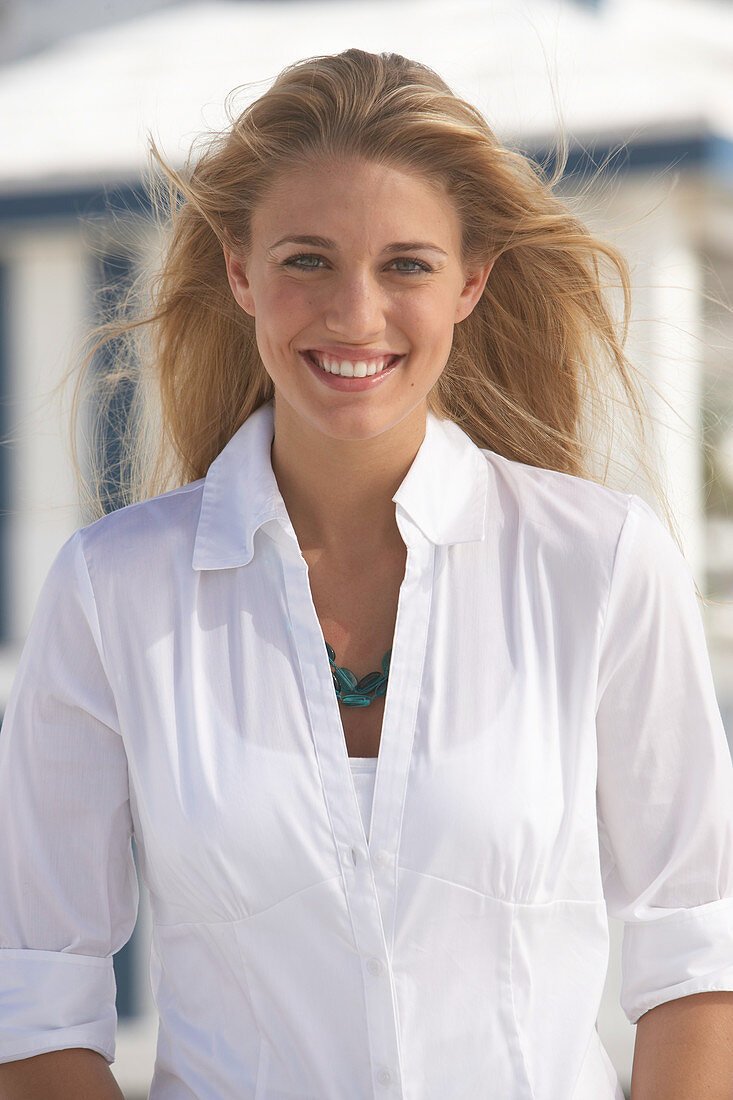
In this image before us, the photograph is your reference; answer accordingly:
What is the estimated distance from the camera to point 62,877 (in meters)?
1.76

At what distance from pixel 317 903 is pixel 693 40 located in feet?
13.2

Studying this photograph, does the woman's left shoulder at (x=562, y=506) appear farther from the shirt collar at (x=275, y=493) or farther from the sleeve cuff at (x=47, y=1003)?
the sleeve cuff at (x=47, y=1003)

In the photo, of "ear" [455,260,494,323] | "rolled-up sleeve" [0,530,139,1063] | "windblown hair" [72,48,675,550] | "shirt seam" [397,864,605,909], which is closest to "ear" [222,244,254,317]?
"windblown hair" [72,48,675,550]

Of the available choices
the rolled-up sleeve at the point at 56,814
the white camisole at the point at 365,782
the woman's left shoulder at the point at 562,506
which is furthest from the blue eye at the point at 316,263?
the white camisole at the point at 365,782

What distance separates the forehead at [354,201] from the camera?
65.9 inches

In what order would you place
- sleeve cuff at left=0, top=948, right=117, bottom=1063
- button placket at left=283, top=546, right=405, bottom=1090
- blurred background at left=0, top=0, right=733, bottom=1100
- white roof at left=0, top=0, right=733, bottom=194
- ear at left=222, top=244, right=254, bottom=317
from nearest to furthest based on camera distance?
button placket at left=283, top=546, right=405, bottom=1090 → sleeve cuff at left=0, top=948, right=117, bottom=1063 → ear at left=222, top=244, right=254, bottom=317 → blurred background at left=0, top=0, right=733, bottom=1100 → white roof at left=0, top=0, right=733, bottom=194

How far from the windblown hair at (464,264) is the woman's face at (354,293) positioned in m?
0.05

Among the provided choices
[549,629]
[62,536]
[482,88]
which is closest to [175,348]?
[549,629]

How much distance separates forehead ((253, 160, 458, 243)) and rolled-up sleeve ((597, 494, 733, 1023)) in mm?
466

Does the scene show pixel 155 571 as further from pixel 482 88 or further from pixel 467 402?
pixel 482 88

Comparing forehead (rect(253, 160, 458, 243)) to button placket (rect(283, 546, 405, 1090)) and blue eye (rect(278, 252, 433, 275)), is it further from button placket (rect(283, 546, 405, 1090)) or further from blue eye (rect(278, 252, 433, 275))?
button placket (rect(283, 546, 405, 1090))

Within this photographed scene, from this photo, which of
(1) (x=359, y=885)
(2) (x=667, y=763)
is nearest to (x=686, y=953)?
(2) (x=667, y=763)

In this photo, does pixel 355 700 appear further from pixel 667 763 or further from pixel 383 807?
pixel 667 763

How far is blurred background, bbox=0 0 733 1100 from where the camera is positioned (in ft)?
13.3
